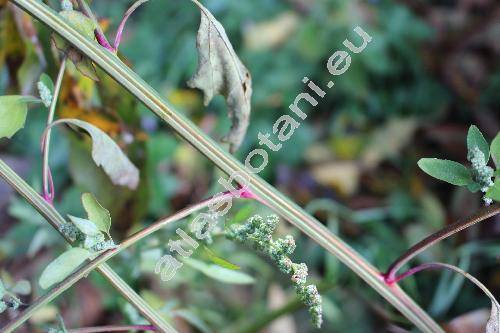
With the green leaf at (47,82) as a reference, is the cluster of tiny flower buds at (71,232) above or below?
below

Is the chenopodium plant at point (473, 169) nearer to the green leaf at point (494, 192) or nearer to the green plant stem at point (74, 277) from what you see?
the green leaf at point (494, 192)

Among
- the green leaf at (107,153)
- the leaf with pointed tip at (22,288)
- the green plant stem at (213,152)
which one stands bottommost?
the leaf with pointed tip at (22,288)

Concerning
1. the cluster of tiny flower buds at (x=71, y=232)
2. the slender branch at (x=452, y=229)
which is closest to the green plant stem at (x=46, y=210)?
the cluster of tiny flower buds at (x=71, y=232)

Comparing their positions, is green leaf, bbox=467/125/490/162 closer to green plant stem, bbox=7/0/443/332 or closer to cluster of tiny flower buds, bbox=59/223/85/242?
green plant stem, bbox=7/0/443/332

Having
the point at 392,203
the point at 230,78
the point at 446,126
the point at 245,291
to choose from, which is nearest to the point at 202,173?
the point at 245,291

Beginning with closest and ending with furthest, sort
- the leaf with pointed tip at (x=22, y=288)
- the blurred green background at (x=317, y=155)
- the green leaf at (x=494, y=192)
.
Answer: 1. the green leaf at (x=494, y=192)
2. the leaf with pointed tip at (x=22, y=288)
3. the blurred green background at (x=317, y=155)

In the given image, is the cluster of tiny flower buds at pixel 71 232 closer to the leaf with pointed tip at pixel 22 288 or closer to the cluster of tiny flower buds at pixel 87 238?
the cluster of tiny flower buds at pixel 87 238

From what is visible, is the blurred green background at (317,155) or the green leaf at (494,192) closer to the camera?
the green leaf at (494,192)

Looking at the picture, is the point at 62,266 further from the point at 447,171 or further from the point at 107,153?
the point at 447,171

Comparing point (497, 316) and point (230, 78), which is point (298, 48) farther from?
point (497, 316)

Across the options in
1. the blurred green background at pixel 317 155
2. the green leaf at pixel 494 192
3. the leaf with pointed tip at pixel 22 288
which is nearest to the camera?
the green leaf at pixel 494 192
